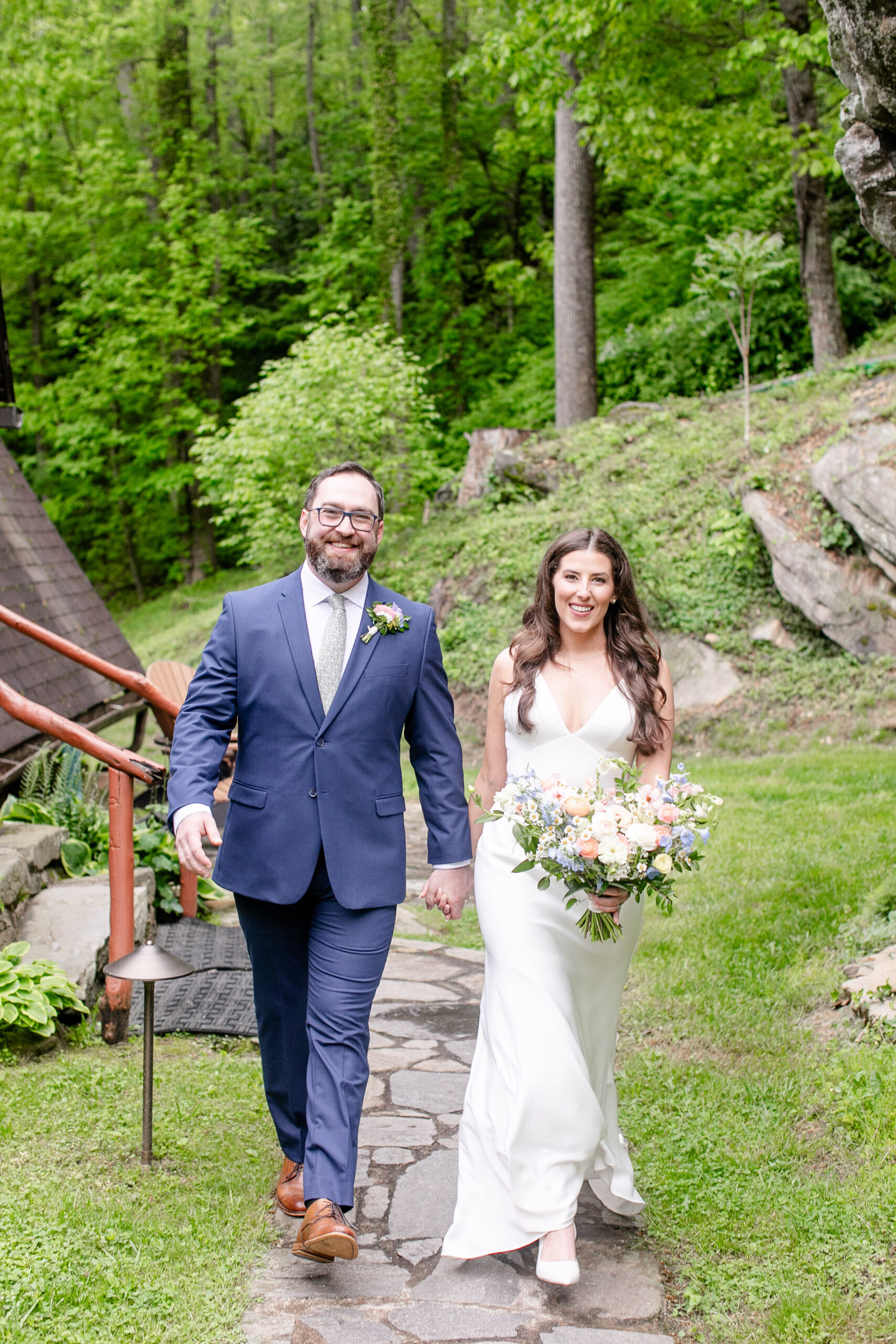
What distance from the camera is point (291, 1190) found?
346 cm

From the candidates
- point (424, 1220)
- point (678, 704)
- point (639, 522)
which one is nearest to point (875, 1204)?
point (424, 1220)

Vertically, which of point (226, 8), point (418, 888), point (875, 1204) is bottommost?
point (418, 888)

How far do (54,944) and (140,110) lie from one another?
85.4 ft

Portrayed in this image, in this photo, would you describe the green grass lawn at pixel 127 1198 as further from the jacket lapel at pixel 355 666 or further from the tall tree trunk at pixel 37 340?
the tall tree trunk at pixel 37 340

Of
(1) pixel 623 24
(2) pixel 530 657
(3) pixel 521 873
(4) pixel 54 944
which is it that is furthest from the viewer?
(1) pixel 623 24

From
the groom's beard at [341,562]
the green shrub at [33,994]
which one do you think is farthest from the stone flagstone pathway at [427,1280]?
the groom's beard at [341,562]

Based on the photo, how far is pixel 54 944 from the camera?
529 centimetres

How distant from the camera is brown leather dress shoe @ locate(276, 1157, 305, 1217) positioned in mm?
3436

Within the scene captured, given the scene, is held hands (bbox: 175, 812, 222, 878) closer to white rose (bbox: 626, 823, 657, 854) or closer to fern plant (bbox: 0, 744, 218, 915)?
white rose (bbox: 626, 823, 657, 854)

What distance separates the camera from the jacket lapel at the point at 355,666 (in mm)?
3281

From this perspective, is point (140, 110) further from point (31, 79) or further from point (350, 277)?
point (350, 277)

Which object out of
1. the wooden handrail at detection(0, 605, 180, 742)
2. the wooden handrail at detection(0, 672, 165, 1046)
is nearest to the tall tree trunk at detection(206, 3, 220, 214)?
the wooden handrail at detection(0, 605, 180, 742)

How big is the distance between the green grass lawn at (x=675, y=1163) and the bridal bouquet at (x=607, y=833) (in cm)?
102

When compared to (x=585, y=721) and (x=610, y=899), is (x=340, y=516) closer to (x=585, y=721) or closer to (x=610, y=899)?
(x=585, y=721)
